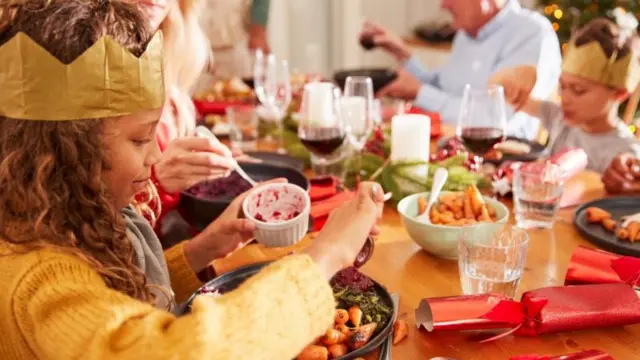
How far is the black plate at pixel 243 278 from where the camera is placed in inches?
37.6

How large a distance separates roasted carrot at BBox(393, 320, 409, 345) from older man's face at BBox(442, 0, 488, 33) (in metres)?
2.22

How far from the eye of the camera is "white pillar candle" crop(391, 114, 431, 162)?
1.67 m

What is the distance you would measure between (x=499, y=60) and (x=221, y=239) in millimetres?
2034

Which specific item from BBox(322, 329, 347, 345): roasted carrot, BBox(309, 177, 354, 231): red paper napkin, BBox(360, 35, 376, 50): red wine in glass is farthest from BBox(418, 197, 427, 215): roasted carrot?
BBox(360, 35, 376, 50): red wine in glass

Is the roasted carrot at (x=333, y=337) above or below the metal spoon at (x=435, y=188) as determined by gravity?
below

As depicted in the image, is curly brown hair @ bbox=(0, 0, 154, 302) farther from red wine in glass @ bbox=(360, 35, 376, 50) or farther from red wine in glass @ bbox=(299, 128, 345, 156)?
red wine in glass @ bbox=(360, 35, 376, 50)

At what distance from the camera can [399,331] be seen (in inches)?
41.6

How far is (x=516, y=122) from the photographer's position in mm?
2596

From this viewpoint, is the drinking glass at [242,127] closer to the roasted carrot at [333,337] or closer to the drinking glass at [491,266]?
the drinking glass at [491,266]

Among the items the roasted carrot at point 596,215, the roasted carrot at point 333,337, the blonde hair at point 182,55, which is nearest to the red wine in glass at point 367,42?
the blonde hair at point 182,55

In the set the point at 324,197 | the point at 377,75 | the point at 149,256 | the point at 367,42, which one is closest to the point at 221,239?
the point at 149,256

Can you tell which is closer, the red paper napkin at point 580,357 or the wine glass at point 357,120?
the red paper napkin at point 580,357

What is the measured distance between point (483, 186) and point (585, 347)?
68 cm

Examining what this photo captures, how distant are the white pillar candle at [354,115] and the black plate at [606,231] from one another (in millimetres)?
577
